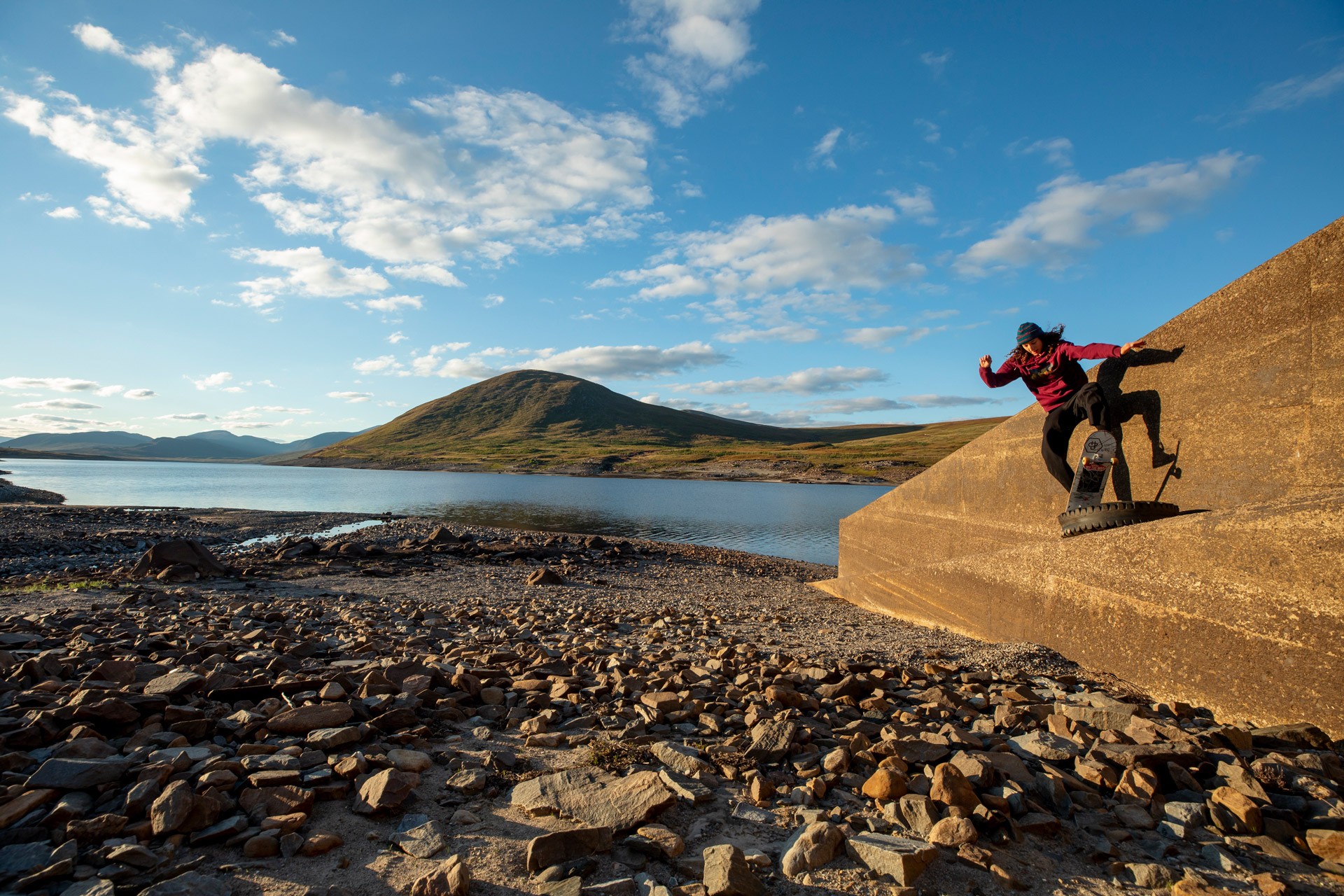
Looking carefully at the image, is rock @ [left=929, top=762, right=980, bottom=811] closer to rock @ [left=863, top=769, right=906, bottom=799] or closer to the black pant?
rock @ [left=863, top=769, right=906, bottom=799]

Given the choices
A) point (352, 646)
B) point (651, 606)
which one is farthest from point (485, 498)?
point (352, 646)

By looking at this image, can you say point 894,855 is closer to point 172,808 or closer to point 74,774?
point 172,808

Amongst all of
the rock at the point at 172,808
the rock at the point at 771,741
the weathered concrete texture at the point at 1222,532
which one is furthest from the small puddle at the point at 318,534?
the weathered concrete texture at the point at 1222,532

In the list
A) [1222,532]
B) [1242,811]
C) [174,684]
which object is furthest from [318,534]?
[1242,811]

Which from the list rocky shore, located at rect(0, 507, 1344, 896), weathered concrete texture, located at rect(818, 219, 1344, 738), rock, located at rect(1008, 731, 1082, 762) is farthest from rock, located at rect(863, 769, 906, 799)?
weathered concrete texture, located at rect(818, 219, 1344, 738)

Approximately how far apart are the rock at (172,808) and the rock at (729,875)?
8.76 ft

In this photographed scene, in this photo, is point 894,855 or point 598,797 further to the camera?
point 598,797

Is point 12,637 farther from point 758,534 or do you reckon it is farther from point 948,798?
point 758,534

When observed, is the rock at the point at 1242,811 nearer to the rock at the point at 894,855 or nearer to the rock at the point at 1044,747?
the rock at the point at 1044,747

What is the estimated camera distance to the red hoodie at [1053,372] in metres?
6.93

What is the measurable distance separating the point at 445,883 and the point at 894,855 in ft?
6.75

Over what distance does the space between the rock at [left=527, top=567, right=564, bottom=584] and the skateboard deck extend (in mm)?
12299

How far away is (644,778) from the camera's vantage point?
3.65 m

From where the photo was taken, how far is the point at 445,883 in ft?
8.92
